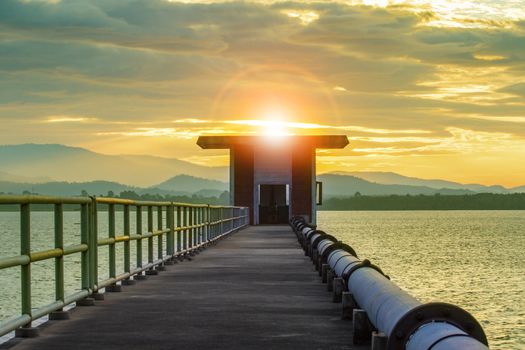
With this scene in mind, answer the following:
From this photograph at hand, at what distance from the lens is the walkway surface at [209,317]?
8.78 meters

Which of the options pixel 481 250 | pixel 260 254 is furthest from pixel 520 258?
pixel 260 254

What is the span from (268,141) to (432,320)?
49803 mm

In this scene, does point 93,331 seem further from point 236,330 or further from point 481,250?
point 481,250

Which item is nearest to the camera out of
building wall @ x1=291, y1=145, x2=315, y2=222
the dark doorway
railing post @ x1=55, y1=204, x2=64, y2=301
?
railing post @ x1=55, y1=204, x2=64, y2=301

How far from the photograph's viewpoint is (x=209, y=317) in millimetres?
10531

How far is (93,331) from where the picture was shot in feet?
31.1

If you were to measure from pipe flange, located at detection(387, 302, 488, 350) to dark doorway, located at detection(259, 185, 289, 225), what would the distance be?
1991 inches

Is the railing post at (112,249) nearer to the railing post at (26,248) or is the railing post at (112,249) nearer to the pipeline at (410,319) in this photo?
the railing post at (26,248)

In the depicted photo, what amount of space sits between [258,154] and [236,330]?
4627 cm

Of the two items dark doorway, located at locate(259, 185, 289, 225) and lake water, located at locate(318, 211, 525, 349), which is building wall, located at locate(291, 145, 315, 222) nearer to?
dark doorway, located at locate(259, 185, 289, 225)

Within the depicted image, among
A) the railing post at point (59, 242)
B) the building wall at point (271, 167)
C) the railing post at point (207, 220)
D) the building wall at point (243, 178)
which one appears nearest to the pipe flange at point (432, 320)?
the railing post at point (59, 242)

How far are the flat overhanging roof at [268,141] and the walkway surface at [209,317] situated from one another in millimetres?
37777

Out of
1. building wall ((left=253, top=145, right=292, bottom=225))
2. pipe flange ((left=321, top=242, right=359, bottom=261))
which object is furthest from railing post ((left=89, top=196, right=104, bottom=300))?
building wall ((left=253, top=145, right=292, bottom=225))

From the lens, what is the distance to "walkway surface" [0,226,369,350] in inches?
346
